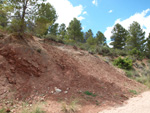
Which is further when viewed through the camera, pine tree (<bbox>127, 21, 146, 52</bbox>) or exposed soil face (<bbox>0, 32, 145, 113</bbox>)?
pine tree (<bbox>127, 21, 146, 52</bbox>)

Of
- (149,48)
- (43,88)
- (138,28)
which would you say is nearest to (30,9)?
(43,88)

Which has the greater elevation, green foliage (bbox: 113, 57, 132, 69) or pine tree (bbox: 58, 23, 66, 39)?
pine tree (bbox: 58, 23, 66, 39)

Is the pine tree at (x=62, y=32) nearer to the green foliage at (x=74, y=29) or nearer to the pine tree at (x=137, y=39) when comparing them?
the green foliage at (x=74, y=29)

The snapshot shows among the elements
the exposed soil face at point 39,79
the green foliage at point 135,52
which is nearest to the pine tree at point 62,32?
the green foliage at point 135,52

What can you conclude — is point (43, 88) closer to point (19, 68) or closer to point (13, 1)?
point (19, 68)

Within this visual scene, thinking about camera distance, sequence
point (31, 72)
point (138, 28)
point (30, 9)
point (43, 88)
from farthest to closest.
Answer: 1. point (138, 28)
2. point (30, 9)
3. point (31, 72)
4. point (43, 88)

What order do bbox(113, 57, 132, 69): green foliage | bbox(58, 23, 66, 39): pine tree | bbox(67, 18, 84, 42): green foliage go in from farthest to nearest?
bbox(58, 23, 66, 39): pine tree → bbox(67, 18, 84, 42): green foliage → bbox(113, 57, 132, 69): green foliage

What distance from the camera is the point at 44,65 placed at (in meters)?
5.56

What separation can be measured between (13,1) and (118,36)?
25.5m

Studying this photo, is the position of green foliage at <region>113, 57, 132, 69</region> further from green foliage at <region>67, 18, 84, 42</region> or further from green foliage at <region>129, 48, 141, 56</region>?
green foliage at <region>67, 18, 84, 42</region>

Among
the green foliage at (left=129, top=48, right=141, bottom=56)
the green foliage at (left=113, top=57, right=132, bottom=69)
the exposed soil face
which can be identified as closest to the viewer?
the exposed soil face

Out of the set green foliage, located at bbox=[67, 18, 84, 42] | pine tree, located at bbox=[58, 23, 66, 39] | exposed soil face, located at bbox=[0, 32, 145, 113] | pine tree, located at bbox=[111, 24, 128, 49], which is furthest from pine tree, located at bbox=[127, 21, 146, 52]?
exposed soil face, located at bbox=[0, 32, 145, 113]

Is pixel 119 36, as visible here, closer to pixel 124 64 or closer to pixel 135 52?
pixel 135 52

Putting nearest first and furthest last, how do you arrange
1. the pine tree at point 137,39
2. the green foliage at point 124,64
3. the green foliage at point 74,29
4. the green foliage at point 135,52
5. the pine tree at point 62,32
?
the green foliage at point 124,64 < the green foliage at point 135,52 < the green foliage at point 74,29 < the pine tree at point 137,39 < the pine tree at point 62,32
